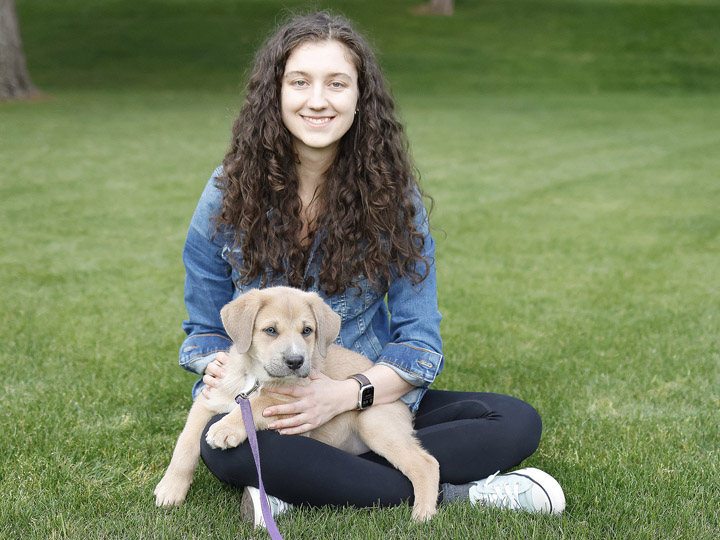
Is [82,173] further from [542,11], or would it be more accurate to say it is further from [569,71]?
[542,11]

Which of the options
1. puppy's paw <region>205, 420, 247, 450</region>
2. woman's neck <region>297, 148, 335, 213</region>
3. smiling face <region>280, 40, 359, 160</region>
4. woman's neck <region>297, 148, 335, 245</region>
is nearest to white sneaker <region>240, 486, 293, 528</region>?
puppy's paw <region>205, 420, 247, 450</region>

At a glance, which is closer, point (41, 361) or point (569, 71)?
point (41, 361)

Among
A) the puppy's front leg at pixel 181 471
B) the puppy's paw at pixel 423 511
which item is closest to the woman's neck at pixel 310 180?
the puppy's front leg at pixel 181 471

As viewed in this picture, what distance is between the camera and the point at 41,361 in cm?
528

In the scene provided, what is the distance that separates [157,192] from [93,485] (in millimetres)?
7613

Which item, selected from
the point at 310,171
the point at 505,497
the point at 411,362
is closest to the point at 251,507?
the point at 411,362

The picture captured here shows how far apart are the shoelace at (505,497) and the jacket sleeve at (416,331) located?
569 millimetres

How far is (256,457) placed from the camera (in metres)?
3.18

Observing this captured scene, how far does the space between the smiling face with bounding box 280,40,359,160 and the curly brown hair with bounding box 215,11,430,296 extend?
57 millimetres

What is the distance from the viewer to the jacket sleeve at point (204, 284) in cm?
380

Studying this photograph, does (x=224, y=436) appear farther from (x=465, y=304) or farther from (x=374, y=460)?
(x=465, y=304)

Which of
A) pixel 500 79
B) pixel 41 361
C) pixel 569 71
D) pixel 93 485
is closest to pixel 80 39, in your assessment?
pixel 500 79

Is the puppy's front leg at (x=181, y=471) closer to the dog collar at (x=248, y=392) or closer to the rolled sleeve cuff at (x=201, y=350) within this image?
the dog collar at (x=248, y=392)

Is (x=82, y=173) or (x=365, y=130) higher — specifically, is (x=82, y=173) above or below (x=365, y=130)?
below
